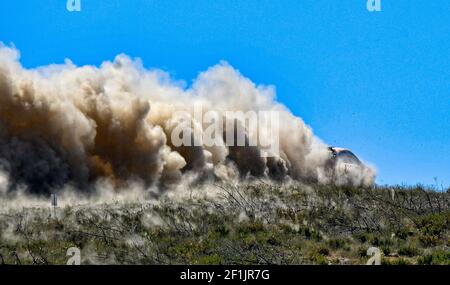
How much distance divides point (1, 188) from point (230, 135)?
31.4m

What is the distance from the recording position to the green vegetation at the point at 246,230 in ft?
56.1

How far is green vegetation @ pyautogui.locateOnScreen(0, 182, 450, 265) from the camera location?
674 inches

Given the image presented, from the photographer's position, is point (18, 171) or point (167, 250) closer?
point (167, 250)

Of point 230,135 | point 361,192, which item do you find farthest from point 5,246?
point 230,135

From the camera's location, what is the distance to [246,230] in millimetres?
19922

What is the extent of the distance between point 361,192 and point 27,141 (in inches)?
1183

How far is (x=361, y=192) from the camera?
25.9m

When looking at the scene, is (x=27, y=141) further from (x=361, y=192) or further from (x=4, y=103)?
(x=361, y=192)
